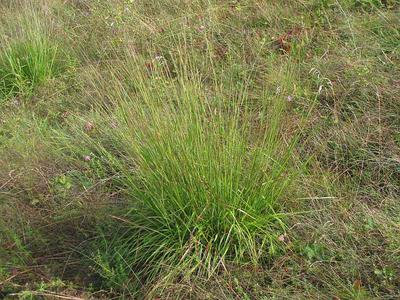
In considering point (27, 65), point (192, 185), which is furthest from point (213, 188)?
point (27, 65)

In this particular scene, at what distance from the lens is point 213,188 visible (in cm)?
284

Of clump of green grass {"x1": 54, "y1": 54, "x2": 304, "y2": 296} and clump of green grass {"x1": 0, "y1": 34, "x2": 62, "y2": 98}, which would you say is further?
clump of green grass {"x1": 0, "y1": 34, "x2": 62, "y2": 98}

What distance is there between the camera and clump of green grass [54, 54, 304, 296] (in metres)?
2.82

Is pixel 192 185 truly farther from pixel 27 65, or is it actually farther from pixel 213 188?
pixel 27 65

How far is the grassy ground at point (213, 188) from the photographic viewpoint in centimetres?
281

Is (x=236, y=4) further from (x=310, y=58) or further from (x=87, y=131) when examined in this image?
(x=87, y=131)

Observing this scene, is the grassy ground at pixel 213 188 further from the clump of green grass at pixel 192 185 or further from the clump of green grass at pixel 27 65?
the clump of green grass at pixel 27 65

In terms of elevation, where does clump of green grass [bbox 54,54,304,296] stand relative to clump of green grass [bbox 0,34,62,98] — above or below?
above

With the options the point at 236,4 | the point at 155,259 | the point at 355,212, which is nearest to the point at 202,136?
the point at 155,259

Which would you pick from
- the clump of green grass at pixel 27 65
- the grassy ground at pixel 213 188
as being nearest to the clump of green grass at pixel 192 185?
the grassy ground at pixel 213 188

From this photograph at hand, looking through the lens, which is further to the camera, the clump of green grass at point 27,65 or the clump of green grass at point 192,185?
the clump of green grass at point 27,65

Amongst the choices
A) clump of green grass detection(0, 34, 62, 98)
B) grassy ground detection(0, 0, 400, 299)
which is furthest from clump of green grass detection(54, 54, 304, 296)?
clump of green grass detection(0, 34, 62, 98)

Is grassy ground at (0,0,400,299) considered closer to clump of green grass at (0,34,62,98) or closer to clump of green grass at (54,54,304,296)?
clump of green grass at (54,54,304,296)

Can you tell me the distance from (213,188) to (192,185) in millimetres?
97
